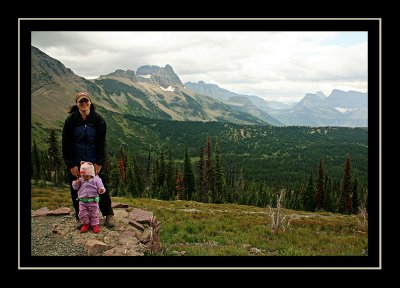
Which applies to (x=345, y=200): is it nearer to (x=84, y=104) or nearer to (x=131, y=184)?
(x=131, y=184)

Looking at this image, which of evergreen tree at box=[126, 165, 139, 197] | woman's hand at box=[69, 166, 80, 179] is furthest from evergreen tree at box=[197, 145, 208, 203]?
woman's hand at box=[69, 166, 80, 179]

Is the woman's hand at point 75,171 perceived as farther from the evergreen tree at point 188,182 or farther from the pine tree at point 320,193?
the pine tree at point 320,193

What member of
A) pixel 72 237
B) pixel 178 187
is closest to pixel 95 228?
pixel 72 237

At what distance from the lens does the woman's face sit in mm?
7934

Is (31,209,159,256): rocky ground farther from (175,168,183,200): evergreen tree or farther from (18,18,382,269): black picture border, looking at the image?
(175,168,183,200): evergreen tree

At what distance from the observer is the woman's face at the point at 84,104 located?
793cm

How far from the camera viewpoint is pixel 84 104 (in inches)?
314

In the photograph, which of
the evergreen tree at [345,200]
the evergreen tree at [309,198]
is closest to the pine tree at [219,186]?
the evergreen tree at [309,198]

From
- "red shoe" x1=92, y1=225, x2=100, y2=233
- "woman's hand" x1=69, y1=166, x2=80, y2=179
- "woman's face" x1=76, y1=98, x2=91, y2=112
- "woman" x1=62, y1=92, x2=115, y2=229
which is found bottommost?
"red shoe" x1=92, y1=225, x2=100, y2=233

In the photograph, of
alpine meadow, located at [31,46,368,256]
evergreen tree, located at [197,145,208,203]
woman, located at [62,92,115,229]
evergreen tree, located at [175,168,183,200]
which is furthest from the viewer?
evergreen tree, located at [175,168,183,200]
